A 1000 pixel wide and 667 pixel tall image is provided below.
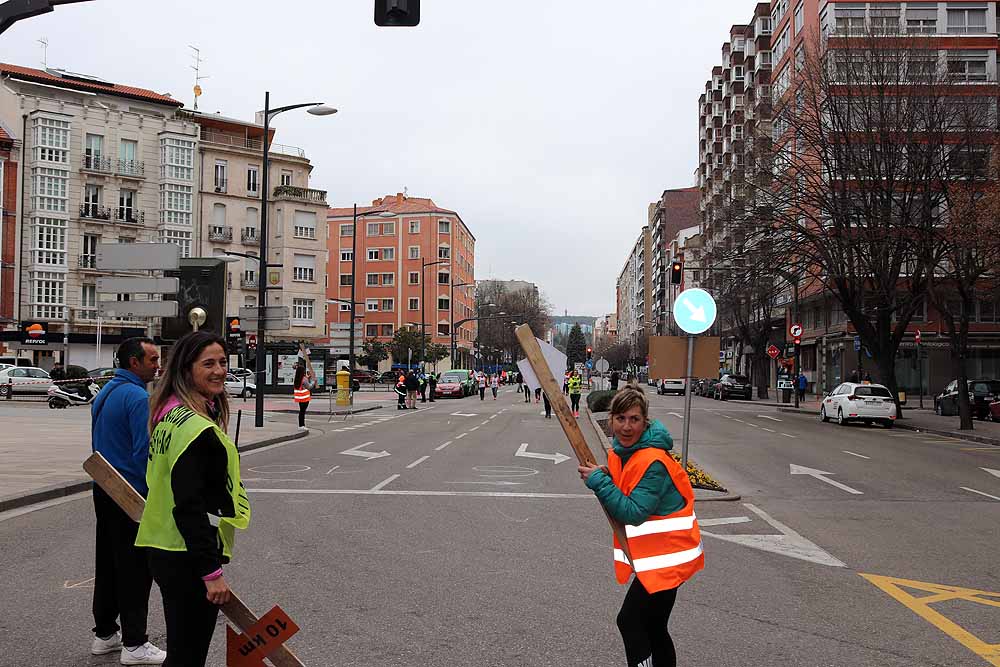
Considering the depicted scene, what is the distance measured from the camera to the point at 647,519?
389 centimetres

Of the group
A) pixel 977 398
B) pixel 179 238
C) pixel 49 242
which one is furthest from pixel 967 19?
pixel 49 242

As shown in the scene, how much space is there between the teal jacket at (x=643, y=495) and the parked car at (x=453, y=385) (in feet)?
164

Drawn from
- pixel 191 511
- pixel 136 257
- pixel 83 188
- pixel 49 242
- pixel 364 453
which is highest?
pixel 83 188

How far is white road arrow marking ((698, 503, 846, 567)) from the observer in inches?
322

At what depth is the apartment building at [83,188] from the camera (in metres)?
54.8

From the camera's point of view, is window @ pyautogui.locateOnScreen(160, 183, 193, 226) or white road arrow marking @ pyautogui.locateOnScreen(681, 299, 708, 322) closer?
white road arrow marking @ pyautogui.locateOnScreen(681, 299, 708, 322)

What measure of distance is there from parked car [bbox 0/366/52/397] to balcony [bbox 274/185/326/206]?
2912cm

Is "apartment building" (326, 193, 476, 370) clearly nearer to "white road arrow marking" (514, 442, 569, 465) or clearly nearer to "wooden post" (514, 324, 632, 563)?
"white road arrow marking" (514, 442, 569, 465)

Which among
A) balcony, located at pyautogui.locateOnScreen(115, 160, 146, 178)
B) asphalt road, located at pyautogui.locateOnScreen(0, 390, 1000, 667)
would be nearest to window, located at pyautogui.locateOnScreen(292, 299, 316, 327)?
balcony, located at pyautogui.locateOnScreen(115, 160, 146, 178)

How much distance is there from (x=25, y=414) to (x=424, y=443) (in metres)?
15.7

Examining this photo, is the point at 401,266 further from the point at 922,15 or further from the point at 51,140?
the point at 922,15

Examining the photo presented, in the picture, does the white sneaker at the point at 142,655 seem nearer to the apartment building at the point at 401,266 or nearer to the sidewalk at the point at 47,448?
the sidewalk at the point at 47,448

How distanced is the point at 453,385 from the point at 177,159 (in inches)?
946

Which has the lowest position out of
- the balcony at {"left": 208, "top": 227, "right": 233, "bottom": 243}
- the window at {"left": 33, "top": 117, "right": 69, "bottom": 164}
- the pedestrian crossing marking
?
the pedestrian crossing marking
